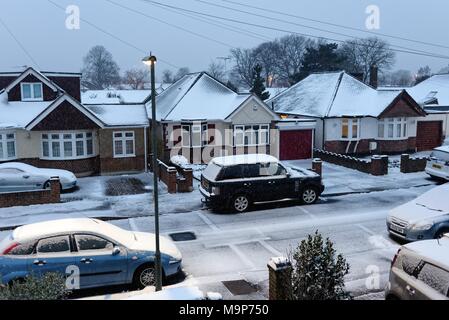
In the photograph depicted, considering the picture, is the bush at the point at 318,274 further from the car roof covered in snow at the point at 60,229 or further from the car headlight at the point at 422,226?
the car headlight at the point at 422,226

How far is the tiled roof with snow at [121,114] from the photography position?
24.7 metres

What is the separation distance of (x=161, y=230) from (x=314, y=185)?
6.22 meters

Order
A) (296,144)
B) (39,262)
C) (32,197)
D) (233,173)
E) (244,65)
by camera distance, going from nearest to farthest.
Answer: (39,262)
(233,173)
(32,197)
(296,144)
(244,65)

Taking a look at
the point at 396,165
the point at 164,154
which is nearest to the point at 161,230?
the point at 164,154

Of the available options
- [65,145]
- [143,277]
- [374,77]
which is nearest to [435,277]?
[143,277]

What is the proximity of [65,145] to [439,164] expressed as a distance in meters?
18.0

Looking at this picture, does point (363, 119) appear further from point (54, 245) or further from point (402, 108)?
point (54, 245)

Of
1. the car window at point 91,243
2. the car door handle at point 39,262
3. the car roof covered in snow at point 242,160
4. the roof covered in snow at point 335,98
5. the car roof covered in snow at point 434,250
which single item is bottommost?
the car door handle at point 39,262

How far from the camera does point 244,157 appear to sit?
17453 mm

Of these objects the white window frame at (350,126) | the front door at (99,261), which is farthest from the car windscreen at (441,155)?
the front door at (99,261)

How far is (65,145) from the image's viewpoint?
78.4ft

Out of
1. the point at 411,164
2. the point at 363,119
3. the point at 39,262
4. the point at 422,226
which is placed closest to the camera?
the point at 39,262

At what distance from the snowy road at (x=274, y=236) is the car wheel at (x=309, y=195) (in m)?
0.40
